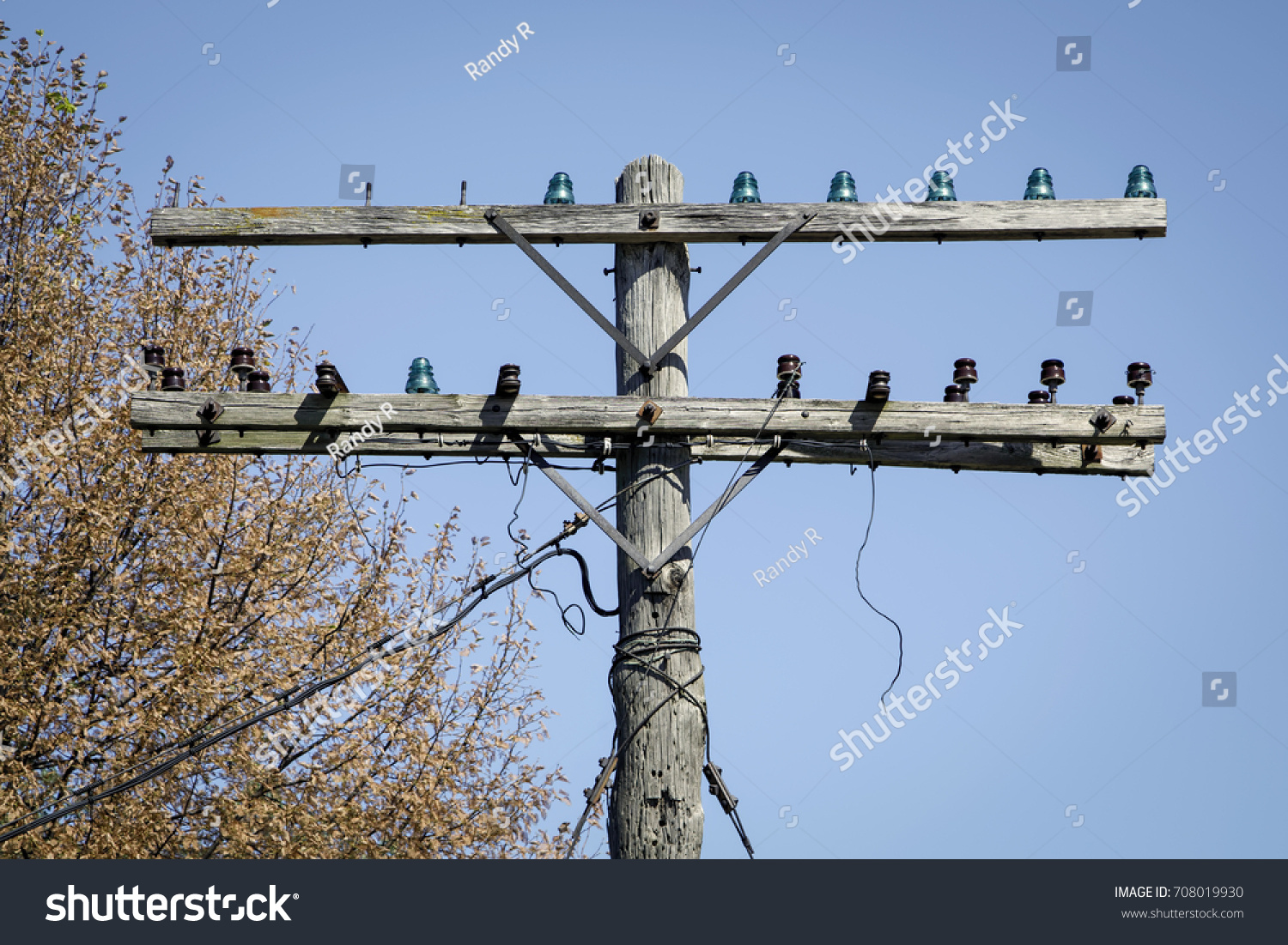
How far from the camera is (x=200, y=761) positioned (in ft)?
39.9

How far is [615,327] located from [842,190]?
1.49m

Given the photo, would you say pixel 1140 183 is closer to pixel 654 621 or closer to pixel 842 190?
pixel 842 190

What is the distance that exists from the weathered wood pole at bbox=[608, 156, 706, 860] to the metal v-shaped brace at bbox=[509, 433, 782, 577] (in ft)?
0.23

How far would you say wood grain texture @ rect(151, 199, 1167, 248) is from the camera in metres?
6.93

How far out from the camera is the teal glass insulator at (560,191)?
7102mm

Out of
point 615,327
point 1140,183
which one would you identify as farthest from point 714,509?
point 1140,183

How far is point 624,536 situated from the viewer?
6.55 metres

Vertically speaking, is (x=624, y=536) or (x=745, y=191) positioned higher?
(x=745, y=191)

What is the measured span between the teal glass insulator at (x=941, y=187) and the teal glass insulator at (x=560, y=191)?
1.92 m

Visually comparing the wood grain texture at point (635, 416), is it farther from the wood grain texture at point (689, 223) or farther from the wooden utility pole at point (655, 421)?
the wood grain texture at point (689, 223)

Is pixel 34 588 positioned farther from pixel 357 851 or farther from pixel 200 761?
pixel 357 851

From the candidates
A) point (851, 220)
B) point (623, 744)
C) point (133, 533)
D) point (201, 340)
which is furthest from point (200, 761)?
point (851, 220)

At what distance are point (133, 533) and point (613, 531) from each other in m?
7.56

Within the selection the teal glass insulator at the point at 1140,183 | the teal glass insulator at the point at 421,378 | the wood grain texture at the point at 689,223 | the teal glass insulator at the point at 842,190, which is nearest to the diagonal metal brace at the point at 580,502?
the teal glass insulator at the point at 421,378
